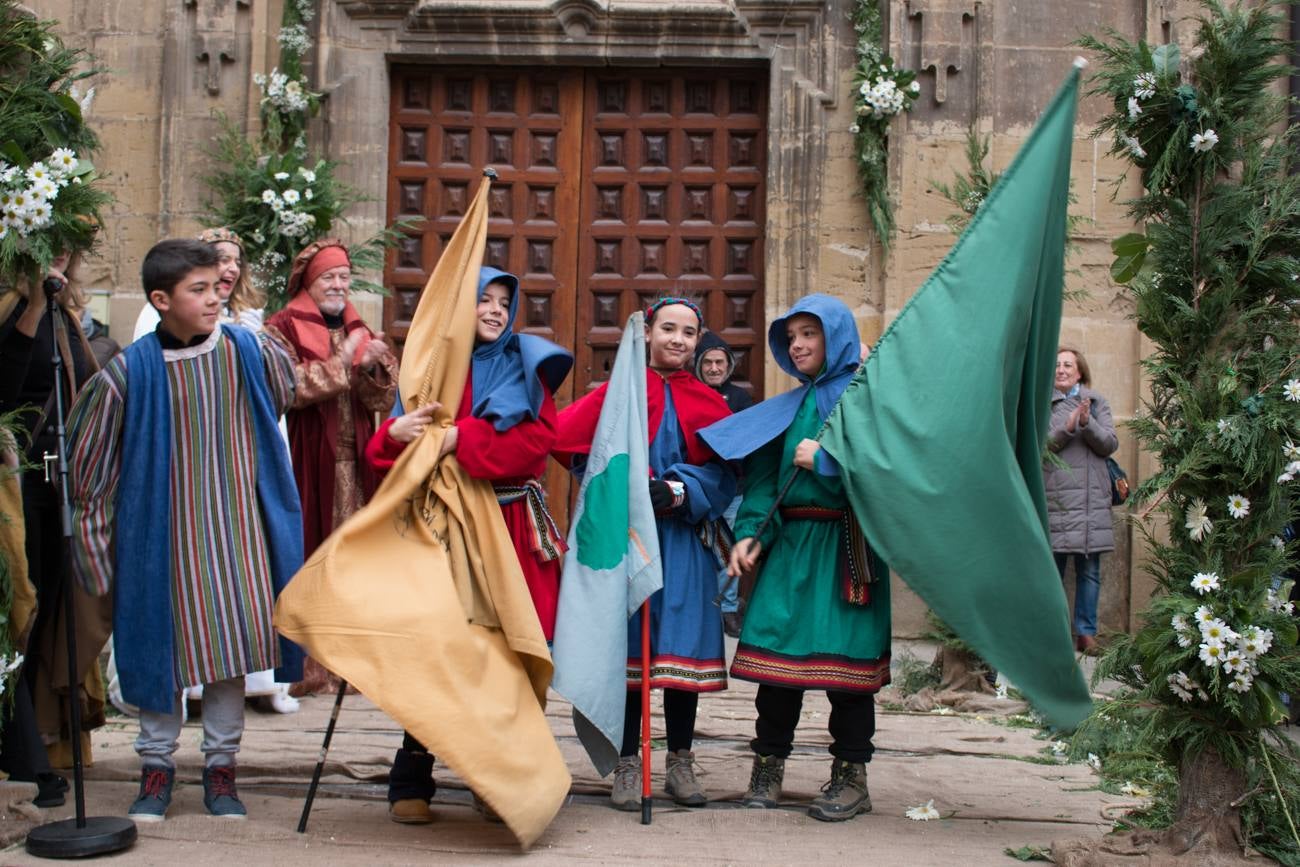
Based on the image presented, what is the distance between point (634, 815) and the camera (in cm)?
Result: 482

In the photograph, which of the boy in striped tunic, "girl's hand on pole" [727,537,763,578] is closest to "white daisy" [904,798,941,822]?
"girl's hand on pole" [727,537,763,578]

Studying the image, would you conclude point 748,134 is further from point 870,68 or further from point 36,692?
point 36,692

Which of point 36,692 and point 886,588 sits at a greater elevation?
point 886,588

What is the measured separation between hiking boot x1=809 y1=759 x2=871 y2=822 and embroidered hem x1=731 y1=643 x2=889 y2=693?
290mm

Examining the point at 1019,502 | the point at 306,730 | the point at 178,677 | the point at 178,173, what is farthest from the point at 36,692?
the point at 178,173

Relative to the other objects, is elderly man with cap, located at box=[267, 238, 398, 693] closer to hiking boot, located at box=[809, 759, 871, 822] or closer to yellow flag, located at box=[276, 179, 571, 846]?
yellow flag, located at box=[276, 179, 571, 846]

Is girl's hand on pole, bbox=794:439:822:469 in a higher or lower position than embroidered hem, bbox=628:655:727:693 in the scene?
higher

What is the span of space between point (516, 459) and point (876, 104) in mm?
4949

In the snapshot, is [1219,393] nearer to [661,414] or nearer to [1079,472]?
[661,414]

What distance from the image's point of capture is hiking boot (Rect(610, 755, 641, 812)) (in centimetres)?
490

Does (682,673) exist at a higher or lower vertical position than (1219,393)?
lower

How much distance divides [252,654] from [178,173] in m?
5.29

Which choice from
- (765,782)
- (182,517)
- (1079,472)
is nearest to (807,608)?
(765,782)

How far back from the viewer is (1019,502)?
434 centimetres
